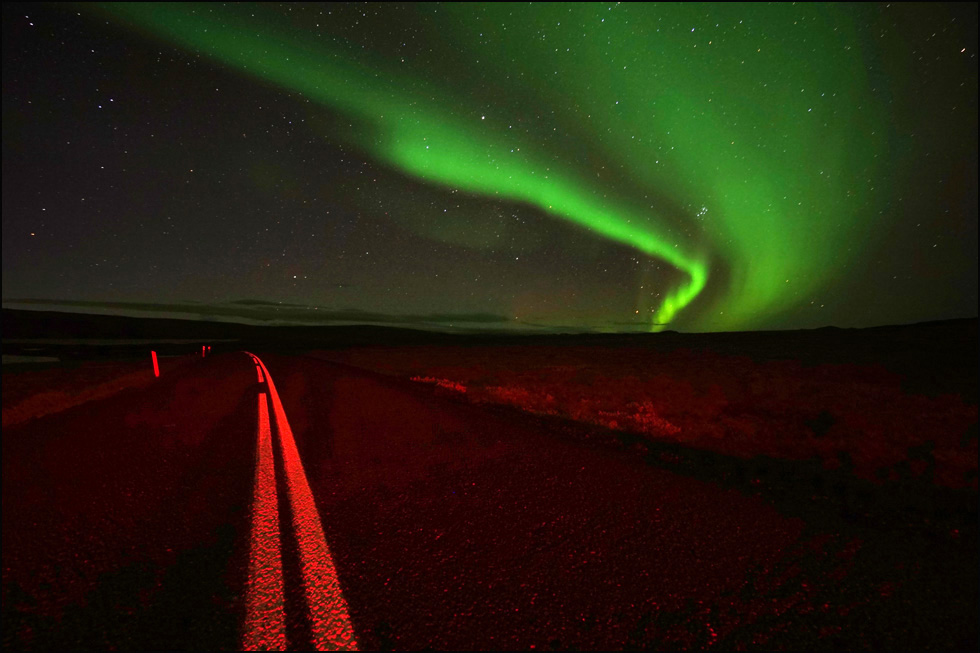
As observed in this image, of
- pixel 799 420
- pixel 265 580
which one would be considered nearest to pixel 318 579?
pixel 265 580

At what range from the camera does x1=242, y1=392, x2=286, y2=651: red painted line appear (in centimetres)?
224

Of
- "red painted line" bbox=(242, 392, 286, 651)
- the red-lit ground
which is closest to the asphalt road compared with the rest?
"red painted line" bbox=(242, 392, 286, 651)

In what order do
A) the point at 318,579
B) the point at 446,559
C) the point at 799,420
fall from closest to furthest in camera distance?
the point at 318,579
the point at 446,559
the point at 799,420

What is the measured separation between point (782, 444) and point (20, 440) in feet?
45.4

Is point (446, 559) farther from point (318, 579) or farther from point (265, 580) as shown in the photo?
point (265, 580)

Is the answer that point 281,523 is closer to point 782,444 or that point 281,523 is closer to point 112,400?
point 782,444

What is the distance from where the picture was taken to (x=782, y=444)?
25.5ft

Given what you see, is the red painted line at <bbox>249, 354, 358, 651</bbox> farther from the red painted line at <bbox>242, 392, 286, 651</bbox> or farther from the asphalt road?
the red painted line at <bbox>242, 392, 286, 651</bbox>

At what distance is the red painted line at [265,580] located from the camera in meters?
2.24

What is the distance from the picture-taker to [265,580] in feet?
9.05

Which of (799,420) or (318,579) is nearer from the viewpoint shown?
(318,579)

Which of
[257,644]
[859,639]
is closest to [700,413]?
[859,639]

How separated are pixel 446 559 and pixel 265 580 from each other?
126cm

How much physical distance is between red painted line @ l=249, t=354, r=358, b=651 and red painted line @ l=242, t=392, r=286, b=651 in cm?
16
